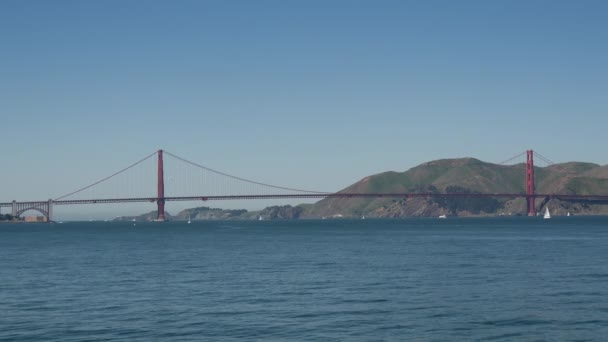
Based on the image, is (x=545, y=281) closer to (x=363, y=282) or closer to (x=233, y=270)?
(x=363, y=282)

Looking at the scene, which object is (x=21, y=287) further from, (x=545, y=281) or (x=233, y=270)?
(x=545, y=281)

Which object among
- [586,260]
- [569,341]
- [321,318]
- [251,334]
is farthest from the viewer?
[586,260]

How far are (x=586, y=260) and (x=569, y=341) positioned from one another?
3077 cm

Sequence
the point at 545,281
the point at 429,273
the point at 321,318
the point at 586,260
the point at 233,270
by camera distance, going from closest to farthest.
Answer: the point at 321,318 → the point at 545,281 → the point at 429,273 → the point at 233,270 → the point at 586,260

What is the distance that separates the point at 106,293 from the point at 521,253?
36.3 meters

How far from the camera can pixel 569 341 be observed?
2370cm

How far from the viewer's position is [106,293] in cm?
3650

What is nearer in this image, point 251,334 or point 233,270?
point 251,334

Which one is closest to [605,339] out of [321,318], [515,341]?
[515,341]

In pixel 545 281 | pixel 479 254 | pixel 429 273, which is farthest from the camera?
pixel 479 254

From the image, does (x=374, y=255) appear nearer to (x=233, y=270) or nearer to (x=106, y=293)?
(x=233, y=270)

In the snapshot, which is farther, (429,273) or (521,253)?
(521,253)

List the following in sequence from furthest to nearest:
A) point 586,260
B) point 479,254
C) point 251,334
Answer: point 479,254
point 586,260
point 251,334

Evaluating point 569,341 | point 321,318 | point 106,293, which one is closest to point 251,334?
point 321,318
